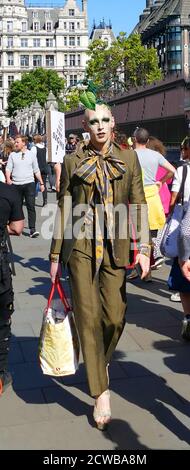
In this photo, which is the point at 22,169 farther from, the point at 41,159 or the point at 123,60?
the point at 123,60

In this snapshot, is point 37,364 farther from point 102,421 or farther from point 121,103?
point 121,103

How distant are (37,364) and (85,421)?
1.01 metres

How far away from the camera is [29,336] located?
501 cm

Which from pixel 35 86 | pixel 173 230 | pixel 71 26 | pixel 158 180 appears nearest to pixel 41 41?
pixel 71 26

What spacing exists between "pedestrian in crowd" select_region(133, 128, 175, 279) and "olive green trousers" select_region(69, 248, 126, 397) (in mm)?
3143

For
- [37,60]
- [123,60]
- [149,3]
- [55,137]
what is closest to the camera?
[55,137]

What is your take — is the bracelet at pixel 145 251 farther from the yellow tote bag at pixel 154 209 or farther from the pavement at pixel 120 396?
the yellow tote bag at pixel 154 209

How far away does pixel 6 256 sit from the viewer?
379 centimetres

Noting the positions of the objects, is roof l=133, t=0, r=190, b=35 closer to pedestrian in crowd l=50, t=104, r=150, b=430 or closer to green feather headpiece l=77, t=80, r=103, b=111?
green feather headpiece l=77, t=80, r=103, b=111

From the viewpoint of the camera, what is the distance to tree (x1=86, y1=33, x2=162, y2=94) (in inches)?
2028

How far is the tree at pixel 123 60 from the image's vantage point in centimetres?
5150

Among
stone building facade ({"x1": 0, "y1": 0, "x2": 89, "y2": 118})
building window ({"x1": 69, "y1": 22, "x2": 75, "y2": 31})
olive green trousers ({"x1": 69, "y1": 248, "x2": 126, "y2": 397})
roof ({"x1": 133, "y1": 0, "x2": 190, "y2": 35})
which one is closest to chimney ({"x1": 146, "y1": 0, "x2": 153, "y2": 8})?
roof ({"x1": 133, "y1": 0, "x2": 190, "y2": 35})

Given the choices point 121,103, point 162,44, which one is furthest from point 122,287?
point 162,44

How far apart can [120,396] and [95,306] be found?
0.77 meters
